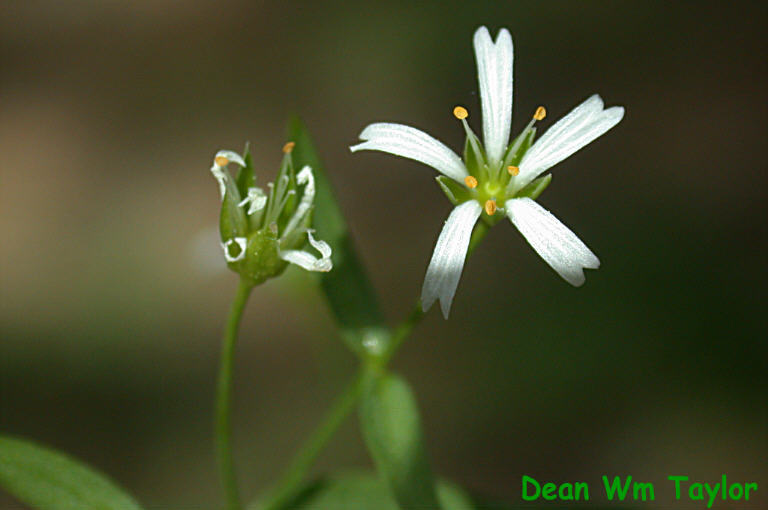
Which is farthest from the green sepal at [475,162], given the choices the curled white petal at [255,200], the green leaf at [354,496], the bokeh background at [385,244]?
the bokeh background at [385,244]

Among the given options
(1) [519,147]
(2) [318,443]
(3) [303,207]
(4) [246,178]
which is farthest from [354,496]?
(1) [519,147]

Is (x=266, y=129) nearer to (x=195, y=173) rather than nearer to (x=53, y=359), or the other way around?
(x=195, y=173)

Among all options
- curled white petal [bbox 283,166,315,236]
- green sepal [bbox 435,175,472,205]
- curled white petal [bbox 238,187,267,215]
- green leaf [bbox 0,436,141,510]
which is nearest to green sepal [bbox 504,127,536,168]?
green sepal [bbox 435,175,472,205]

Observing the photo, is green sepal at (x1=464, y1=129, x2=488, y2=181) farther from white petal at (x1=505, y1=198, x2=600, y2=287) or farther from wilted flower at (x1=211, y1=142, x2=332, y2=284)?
wilted flower at (x1=211, y1=142, x2=332, y2=284)

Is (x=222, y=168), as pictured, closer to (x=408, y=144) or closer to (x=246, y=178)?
(x=246, y=178)

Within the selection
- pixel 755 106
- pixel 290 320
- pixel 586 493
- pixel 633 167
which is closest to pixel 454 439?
pixel 586 493

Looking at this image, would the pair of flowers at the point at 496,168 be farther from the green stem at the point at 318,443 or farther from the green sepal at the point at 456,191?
the green stem at the point at 318,443

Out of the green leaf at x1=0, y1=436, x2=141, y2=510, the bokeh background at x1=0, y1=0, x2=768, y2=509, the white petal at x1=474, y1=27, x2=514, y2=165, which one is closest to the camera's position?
the green leaf at x1=0, y1=436, x2=141, y2=510
